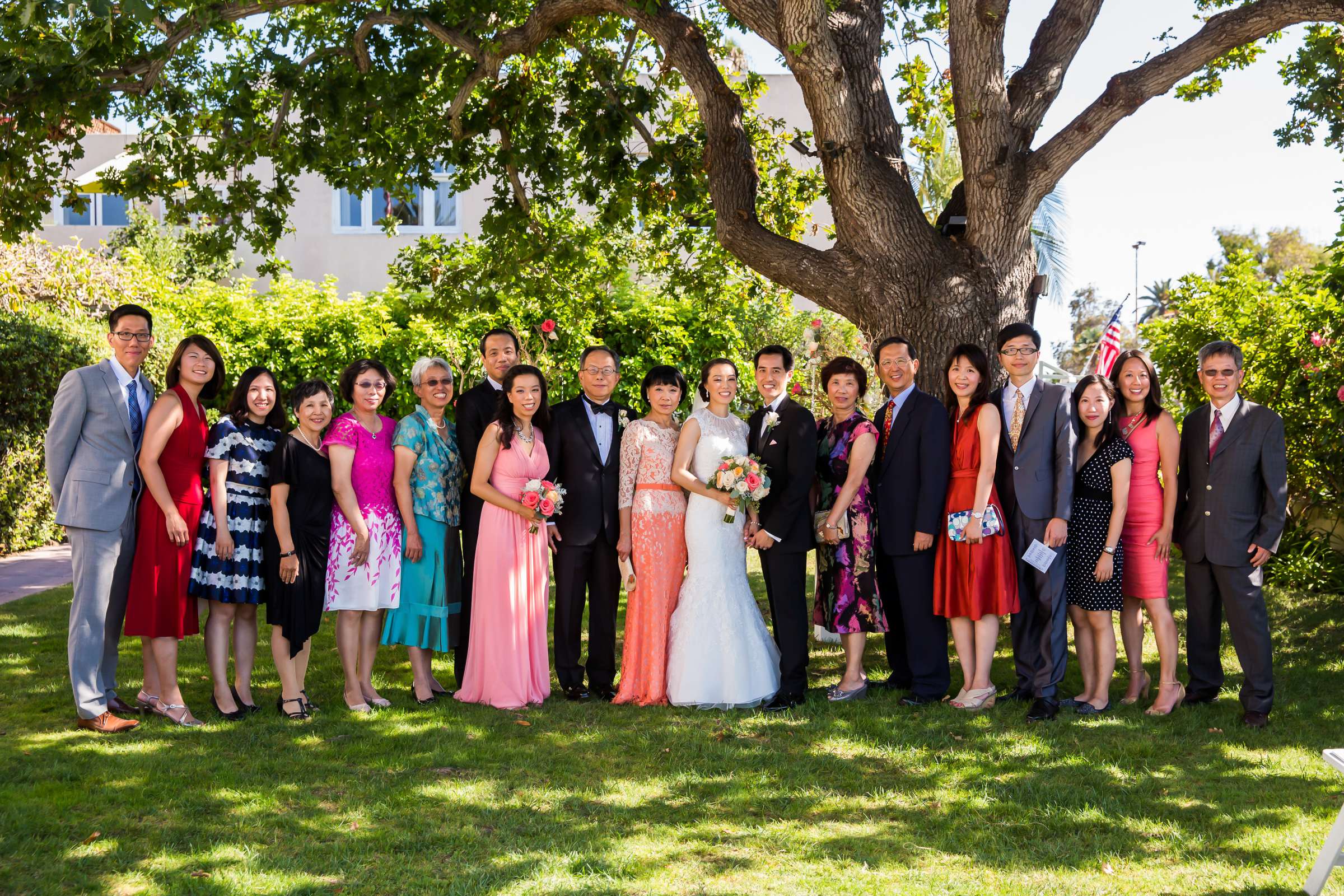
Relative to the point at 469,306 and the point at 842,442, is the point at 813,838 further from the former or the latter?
the point at 469,306

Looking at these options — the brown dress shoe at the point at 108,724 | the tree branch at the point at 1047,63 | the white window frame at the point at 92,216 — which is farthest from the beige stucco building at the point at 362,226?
the brown dress shoe at the point at 108,724

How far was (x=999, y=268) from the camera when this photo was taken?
8281mm

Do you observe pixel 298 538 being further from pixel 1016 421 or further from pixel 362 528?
pixel 1016 421

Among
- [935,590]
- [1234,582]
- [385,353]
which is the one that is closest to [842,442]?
[935,590]

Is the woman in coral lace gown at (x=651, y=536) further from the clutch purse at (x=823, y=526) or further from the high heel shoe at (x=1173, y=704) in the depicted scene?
the high heel shoe at (x=1173, y=704)

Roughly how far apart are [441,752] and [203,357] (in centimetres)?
263

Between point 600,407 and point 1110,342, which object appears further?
point 1110,342

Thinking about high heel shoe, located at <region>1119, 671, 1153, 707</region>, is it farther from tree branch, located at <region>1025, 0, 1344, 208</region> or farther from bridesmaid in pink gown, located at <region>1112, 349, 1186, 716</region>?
tree branch, located at <region>1025, 0, 1344, 208</region>

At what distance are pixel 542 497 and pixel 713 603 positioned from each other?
1.24 meters

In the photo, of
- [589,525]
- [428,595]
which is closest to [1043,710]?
[589,525]

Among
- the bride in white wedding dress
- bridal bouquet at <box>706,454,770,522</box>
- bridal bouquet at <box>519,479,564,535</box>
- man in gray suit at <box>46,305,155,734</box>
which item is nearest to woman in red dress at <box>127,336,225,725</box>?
man in gray suit at <box>46,305,155,734</box>

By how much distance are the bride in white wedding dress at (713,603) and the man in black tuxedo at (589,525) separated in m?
0.46

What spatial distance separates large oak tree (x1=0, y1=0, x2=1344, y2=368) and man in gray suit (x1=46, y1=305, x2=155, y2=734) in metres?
2.13

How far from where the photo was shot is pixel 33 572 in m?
11.9
